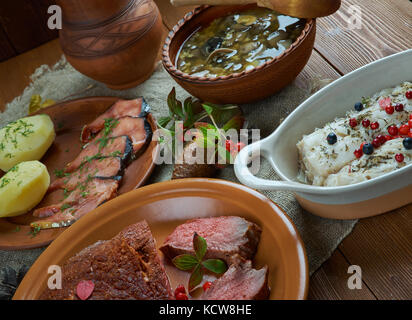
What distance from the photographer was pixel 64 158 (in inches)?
75.7

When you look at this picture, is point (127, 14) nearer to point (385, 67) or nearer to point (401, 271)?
point (385, 67)

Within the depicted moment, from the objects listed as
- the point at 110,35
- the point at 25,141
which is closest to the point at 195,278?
the point at 25,141

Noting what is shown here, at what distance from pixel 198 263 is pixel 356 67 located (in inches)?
37.7

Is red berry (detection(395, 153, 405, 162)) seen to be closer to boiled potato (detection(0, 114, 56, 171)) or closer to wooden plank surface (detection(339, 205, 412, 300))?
wooden plank surface (detection(339, 205, 412, 300))

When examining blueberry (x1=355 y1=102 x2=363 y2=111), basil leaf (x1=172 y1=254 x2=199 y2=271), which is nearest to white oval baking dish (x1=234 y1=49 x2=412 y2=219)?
blueberry (x1=355 y1=102 x2=363 y2=111)

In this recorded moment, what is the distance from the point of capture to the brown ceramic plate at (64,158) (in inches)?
59.4

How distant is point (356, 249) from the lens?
116 centimetres

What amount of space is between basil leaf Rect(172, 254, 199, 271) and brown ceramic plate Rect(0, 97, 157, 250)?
1.41 ft

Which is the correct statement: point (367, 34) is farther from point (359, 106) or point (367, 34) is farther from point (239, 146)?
point (239, 146)

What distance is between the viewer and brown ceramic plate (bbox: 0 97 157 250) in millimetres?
1509

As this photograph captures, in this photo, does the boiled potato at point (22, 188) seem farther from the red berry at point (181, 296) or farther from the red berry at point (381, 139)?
the red berry at point (381, 139)

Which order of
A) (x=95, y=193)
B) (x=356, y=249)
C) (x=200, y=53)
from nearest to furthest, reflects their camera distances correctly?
(x=356, y=249)
(x=95, y=193)
(x=200, y=53)

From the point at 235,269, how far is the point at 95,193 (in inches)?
27.0
